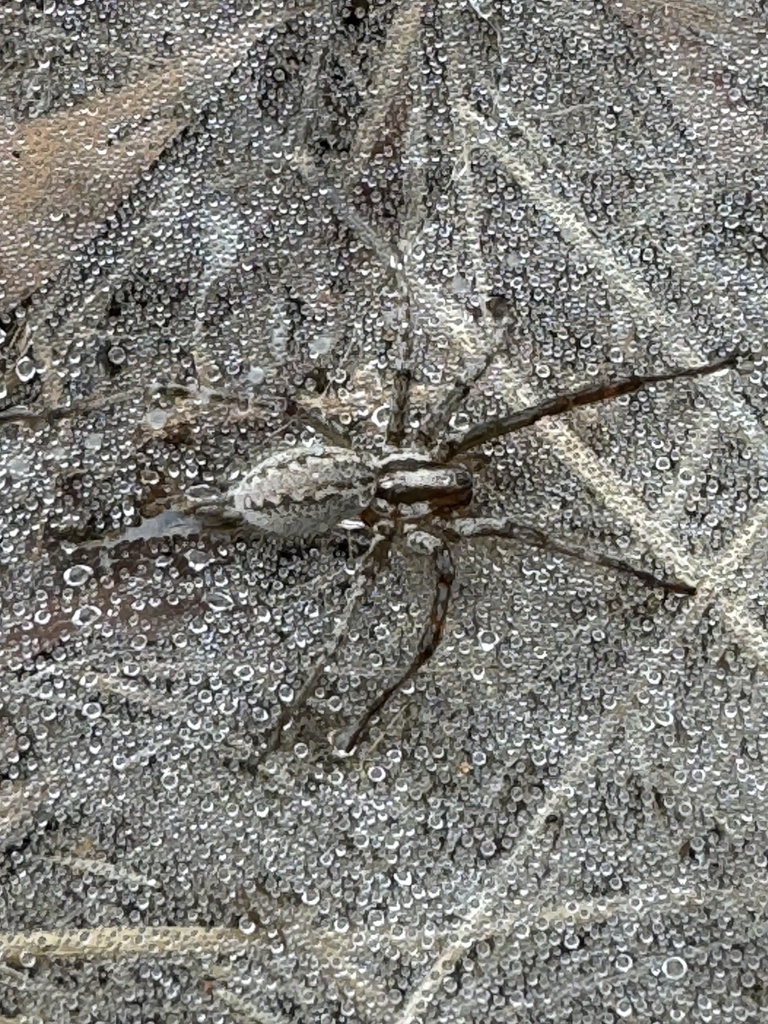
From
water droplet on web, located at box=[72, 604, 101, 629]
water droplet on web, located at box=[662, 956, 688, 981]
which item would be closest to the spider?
water droplet on web, located at box=[72, 604, 101, 629]

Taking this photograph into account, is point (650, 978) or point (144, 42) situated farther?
point (144, 42)

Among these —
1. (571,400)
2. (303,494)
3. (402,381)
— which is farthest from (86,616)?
(571,400)

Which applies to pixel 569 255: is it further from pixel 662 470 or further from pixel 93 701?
pixel 93 701

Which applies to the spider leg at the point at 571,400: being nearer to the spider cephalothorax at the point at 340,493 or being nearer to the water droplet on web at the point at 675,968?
the spider cephalothorax at the point at 340,493

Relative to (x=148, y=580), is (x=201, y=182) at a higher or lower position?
higher

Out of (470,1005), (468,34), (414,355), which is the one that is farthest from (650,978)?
(468,34)

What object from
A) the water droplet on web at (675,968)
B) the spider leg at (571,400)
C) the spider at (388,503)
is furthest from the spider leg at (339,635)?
the water droplet on web at (675,968)
